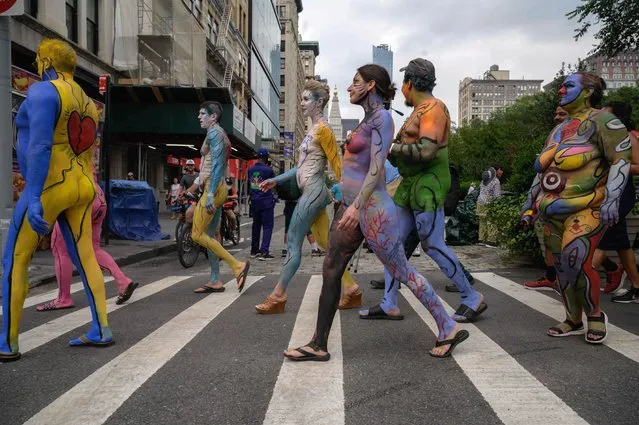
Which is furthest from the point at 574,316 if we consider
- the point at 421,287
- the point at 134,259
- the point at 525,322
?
the point at 134,259

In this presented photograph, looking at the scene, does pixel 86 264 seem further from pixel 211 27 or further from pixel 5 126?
pixel 211 27

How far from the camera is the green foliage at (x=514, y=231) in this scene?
25.8 feet

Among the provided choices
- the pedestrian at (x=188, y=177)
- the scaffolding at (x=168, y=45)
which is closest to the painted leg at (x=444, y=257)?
the pedestrian at (x=188, y=177)

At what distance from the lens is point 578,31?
17.6 m

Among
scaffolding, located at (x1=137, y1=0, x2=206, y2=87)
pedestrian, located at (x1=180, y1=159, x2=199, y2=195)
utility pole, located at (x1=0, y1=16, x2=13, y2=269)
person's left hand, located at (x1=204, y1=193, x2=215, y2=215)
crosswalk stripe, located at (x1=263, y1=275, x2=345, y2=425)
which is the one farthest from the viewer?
scaffolding, located at (x1=137, y1=0, x2=206, y2=87)

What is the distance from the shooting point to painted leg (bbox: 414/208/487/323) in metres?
4.36

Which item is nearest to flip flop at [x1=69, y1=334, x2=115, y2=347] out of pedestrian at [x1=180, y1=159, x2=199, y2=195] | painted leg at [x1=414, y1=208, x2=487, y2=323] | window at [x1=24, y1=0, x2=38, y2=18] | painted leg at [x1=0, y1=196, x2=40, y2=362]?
painted leg at [x1=0, y1=196, x2=40, y2=362]

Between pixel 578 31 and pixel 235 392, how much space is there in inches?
724

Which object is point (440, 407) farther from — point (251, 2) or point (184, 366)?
point (251, 2)

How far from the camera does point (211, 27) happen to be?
3622 cm

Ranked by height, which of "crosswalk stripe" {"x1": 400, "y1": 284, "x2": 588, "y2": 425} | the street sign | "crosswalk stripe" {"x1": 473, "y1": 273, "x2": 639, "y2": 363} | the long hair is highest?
the street sign

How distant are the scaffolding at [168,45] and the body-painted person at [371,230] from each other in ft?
70.9

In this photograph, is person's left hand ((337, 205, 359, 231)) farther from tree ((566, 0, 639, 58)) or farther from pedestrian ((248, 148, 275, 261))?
tree ((566, 0, 639, 58))

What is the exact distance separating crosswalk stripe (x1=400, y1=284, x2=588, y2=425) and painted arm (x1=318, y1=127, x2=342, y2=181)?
6.45 ft
